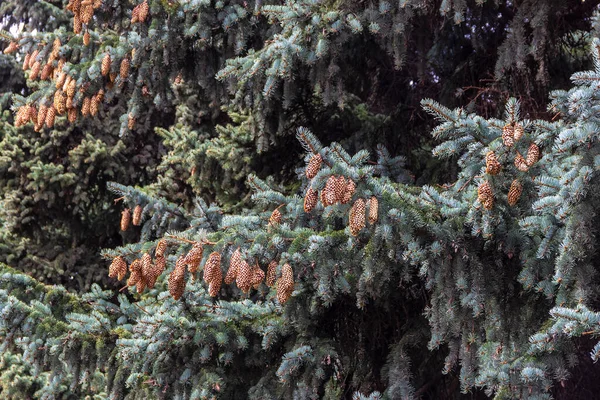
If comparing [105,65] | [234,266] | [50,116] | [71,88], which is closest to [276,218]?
[234,266]

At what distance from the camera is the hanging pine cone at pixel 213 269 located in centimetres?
316

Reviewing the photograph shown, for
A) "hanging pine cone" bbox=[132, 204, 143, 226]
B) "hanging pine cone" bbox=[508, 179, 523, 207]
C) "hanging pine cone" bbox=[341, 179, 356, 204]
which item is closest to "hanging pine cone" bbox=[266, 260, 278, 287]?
"hanging pine cone" bbox=[341, 179, 356, 204]

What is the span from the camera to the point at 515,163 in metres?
2.86

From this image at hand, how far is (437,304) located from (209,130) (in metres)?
4.44

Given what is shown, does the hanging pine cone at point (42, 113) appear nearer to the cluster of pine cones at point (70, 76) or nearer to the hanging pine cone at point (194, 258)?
the cluster of pine cones at point (70, 76)

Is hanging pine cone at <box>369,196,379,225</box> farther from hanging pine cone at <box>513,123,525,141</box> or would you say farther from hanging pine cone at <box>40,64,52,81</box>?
hanging pine cone at <box>40,64,52,81</box>

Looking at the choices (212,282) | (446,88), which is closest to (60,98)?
(212,282)

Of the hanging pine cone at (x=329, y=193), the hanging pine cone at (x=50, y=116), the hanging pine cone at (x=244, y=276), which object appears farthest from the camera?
the hanging pine cone at (x=50, y=116)

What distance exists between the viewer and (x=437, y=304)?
340 cm

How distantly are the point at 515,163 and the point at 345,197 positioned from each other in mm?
654

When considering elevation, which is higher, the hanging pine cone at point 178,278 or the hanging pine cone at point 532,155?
the hanging pine cone at point 532,155

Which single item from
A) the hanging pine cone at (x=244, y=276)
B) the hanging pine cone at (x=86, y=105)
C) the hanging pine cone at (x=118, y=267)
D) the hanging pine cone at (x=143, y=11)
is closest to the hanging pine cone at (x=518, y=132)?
the hanging pine cone at (x=244, y=276)

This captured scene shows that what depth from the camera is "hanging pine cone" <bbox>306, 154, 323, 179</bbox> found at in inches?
110

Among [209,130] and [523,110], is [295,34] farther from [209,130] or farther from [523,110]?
[209,130]
